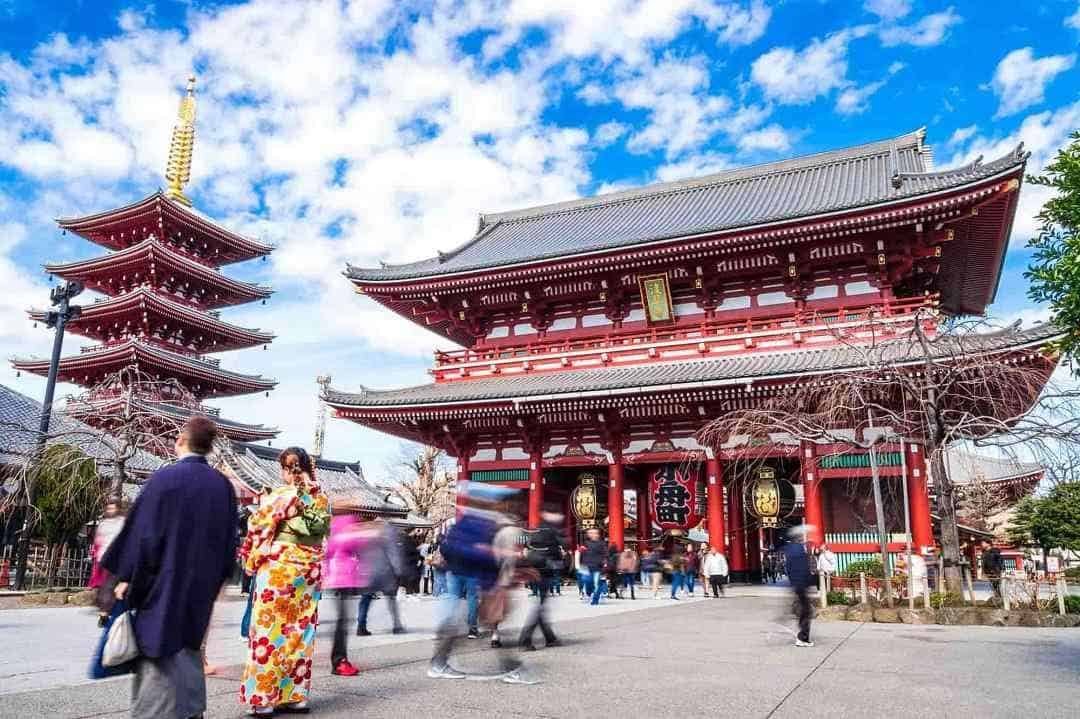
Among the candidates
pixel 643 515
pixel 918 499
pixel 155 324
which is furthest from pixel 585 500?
pixel 155 324

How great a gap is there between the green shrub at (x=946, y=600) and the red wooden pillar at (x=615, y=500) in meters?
8.58

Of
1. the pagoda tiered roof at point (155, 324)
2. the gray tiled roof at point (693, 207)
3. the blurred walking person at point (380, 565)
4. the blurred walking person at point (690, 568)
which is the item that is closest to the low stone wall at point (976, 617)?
the blurred walking person at point (690, 568)

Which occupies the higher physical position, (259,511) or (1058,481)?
(1058,481)

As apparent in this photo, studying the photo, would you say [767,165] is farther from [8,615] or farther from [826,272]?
[8,615]

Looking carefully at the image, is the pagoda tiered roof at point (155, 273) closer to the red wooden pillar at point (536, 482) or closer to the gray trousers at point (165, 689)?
the red wooden pillar at point (536, 482)

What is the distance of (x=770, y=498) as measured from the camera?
59.9 feet

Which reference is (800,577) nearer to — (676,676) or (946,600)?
(676,676)

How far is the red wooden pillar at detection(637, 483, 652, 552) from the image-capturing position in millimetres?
21720

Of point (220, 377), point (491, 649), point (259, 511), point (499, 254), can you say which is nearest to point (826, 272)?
point (499, 254)

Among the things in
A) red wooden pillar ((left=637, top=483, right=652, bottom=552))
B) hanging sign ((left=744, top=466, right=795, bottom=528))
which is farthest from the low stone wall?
red wooden pillar ((left=637, top=483, right=652, bottom=552))

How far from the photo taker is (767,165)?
86.9 ft

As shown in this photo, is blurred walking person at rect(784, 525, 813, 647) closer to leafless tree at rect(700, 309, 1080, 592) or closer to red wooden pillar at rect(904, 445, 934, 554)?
leafless tree at rect(700, 309, 1080, 592)

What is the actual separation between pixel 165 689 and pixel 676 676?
4241mm

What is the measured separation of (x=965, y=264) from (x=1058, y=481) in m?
12.3
